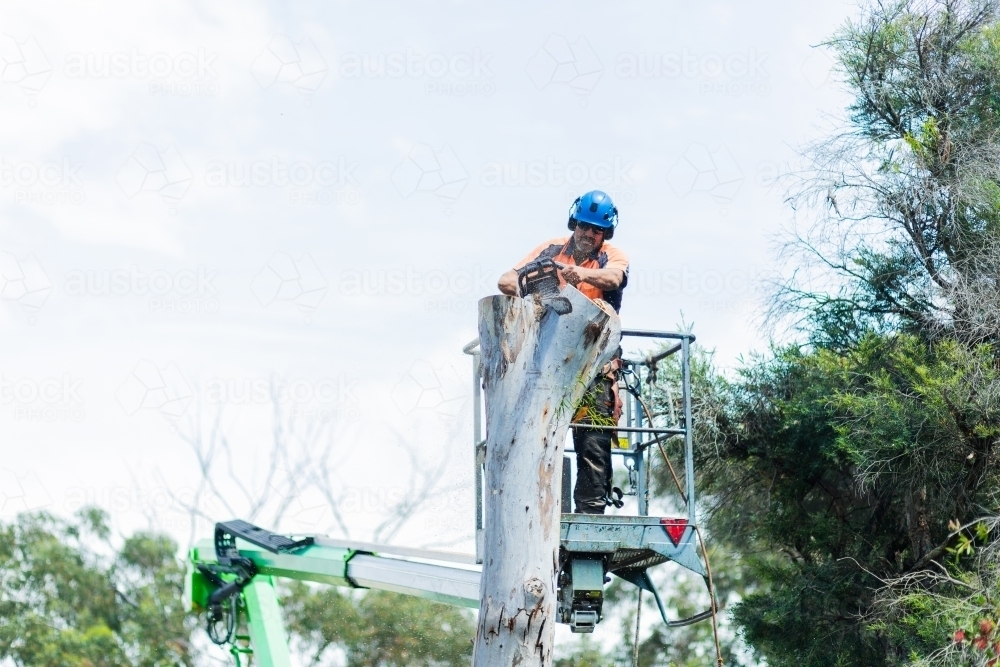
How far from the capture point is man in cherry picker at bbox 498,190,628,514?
7.90 metres

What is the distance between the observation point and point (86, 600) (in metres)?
25.4

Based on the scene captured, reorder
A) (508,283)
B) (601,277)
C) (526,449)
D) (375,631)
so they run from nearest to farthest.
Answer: (526,449) < (508,283) < (601,277) < (375,631)

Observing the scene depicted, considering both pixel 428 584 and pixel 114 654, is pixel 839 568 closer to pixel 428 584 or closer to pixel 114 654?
pixel 428 584

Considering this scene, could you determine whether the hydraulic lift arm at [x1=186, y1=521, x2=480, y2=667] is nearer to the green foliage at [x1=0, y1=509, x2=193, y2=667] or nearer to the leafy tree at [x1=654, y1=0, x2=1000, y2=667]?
the leafy tree at [x1=654, y1=0, x2=1000, y2=667]

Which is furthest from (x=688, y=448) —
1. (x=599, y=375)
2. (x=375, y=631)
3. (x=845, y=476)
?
(x=375, y=631)

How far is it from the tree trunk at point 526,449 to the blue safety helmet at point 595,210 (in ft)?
7.77

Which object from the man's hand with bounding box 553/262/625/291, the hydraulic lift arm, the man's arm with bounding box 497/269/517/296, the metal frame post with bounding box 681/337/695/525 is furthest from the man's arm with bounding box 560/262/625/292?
the hydraulic lift arm

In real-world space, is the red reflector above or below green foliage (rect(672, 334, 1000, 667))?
below

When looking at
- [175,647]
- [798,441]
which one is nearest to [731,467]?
[798,441]

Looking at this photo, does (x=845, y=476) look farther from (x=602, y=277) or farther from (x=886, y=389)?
(x=602, y=277)

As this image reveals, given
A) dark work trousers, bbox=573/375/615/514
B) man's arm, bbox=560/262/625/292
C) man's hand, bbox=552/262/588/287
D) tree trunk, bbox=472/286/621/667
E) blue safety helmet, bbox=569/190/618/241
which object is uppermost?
blue safety helmet, bbox=569/190/618/241

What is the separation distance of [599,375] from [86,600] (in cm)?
2031

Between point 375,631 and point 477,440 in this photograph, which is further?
point 375,631

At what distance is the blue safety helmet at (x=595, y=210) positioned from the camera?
8.02 metres
